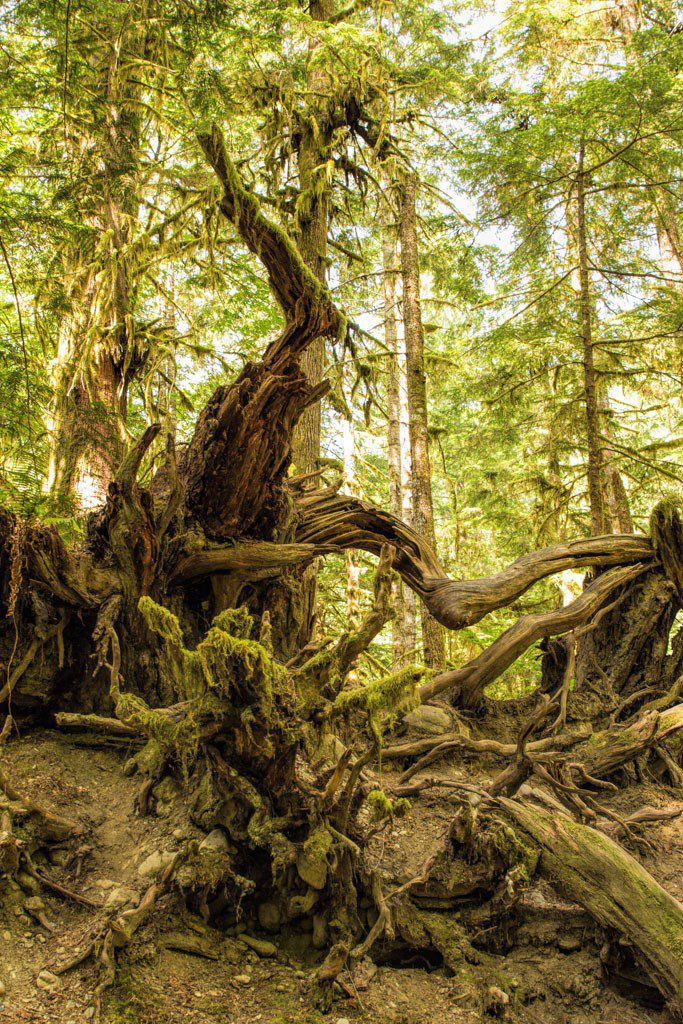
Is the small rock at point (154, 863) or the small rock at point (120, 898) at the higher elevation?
the small rock at point (154, 863)

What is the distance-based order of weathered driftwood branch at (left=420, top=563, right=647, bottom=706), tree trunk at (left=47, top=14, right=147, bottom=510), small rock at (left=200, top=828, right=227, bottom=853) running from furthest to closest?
tree trunk at (left=47, top=14, right=147, bottom=510), weathered driftwood branch at (left=420, top=563, right=647, bottom=706), small rock at (left=200, top=828, right=227, bottom=853)

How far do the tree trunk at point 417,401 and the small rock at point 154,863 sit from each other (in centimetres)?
473

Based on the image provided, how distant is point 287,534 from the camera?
538 centimetres

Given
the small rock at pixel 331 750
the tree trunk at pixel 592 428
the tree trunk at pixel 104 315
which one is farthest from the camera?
the tree trunk at pixel 592 428

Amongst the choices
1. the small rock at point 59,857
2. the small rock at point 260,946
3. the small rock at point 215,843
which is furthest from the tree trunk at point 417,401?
the small rock at point 59,857

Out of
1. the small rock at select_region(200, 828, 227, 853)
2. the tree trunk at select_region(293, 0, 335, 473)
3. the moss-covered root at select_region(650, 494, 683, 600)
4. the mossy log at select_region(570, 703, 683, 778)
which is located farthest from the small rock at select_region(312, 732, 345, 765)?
the moss-covered root at select_region(650, 494, 683, 600)

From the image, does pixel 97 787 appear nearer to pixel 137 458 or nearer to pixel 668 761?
pixel 137 458

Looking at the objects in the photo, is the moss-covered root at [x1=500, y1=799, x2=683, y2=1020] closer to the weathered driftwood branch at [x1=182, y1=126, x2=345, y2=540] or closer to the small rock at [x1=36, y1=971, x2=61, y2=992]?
the small rock at [x1=36, y1=971, x2=61, y2=992]

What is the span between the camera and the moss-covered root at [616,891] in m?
2.96

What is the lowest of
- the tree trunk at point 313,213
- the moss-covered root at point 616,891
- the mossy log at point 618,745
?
the moss-covered root at point 616,891

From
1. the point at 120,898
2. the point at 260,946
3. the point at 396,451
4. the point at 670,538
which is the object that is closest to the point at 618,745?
the point at 670,538

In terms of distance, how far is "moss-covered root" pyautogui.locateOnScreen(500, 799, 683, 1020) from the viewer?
296 centimetres

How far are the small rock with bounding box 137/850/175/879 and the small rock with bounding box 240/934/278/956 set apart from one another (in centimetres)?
57

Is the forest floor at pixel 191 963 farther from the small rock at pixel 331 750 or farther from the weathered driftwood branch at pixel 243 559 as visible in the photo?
the weathered driftwood branch at pixel 243 559
